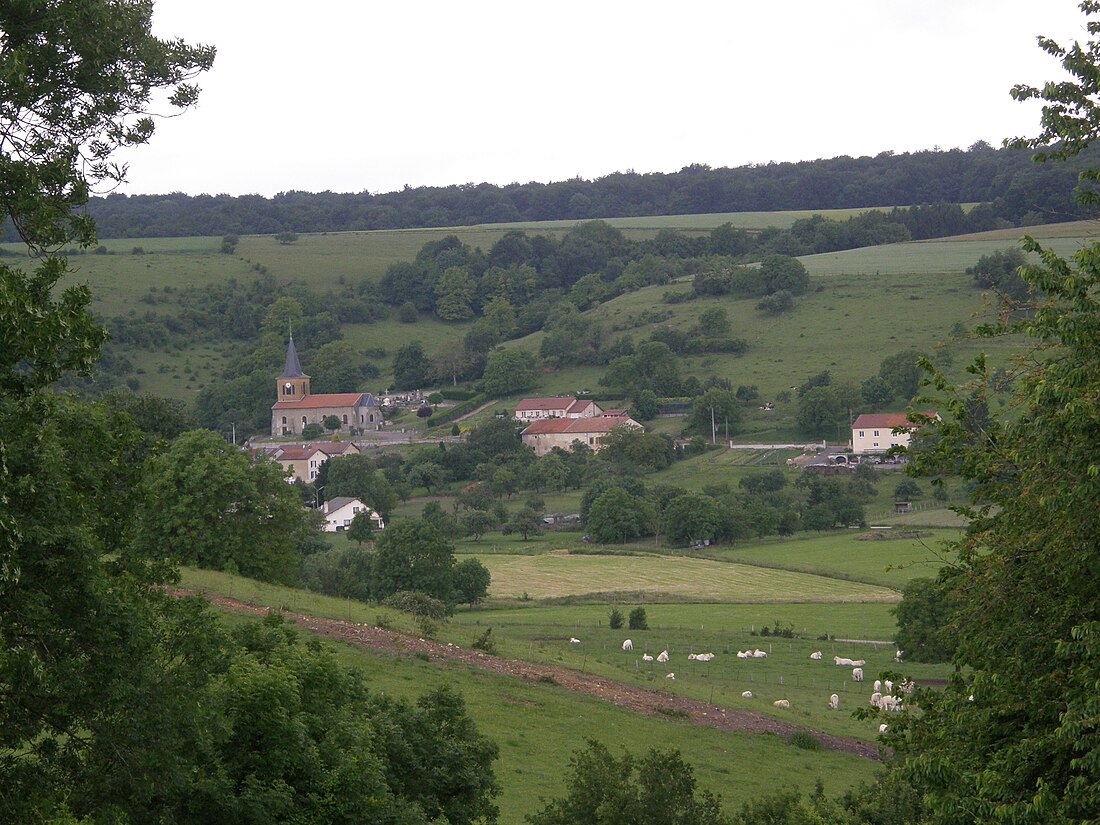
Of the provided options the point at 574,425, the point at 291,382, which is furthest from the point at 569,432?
the point at 291,382

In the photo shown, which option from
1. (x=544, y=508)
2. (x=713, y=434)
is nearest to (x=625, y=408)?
(x=713, y=434)

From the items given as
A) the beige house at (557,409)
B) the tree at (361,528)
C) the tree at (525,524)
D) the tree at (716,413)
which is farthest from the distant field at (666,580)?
the beige house at (557,409)

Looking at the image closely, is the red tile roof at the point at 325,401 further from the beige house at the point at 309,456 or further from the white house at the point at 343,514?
the white house at the point at 343,514

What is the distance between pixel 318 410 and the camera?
508 ft

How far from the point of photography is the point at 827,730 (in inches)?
1276

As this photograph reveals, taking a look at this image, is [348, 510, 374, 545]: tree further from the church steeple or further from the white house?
the church steeple

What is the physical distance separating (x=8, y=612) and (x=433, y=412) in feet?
460

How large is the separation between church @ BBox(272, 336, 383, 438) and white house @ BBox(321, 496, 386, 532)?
46.8m

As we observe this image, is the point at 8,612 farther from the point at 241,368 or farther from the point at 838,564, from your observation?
the point at 241,368

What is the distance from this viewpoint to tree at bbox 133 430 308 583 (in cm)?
4166

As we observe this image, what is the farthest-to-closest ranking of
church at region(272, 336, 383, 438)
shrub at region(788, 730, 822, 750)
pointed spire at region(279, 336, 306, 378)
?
pointed spire at region(279, 336, 306, 378)
church at region(272, 336, 383, 438)
shrub at region(788, 730, 822, 750)

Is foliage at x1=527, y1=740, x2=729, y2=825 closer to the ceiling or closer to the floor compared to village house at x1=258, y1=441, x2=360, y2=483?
closer to the ceiling

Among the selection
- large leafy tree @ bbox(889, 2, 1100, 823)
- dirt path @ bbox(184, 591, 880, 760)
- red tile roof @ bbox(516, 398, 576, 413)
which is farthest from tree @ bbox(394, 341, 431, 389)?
large leafy tree @ bbox(889, 2, 1100, 823)

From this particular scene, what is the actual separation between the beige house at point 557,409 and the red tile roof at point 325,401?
25.3 m
